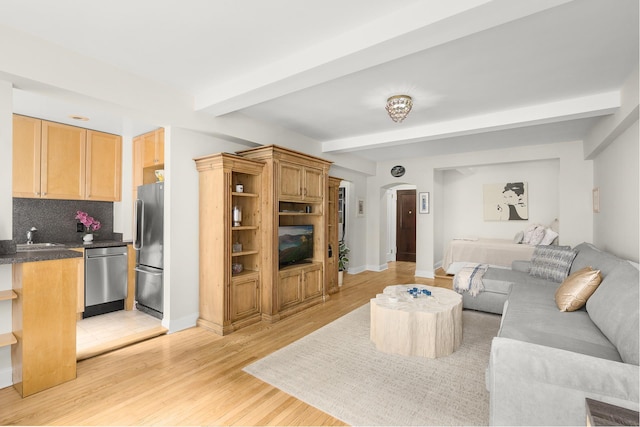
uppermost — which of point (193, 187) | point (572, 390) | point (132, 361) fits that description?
point (193, 187)

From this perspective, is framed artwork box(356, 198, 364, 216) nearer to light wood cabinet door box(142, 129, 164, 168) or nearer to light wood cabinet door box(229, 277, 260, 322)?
light wood cabinet door box(229, 277, 260, 322)

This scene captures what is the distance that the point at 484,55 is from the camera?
8.34 ft

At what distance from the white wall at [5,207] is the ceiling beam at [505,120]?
4.08 metres

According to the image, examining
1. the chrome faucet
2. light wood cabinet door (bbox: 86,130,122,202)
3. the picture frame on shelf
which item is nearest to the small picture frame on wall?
the picture frame on shelf

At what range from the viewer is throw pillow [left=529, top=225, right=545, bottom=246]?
20.6 feet

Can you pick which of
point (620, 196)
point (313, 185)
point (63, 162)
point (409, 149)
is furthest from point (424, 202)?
point (63, 162)

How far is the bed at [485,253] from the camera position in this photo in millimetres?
5969

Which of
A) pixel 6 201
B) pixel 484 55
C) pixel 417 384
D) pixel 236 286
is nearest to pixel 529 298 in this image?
pixel 417 384

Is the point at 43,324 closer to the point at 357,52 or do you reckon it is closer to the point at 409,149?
the point at 357,52

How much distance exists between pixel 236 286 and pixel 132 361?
47.1 inches

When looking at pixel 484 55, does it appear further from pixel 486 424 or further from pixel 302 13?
pixel 486 424

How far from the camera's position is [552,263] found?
12.7 feet

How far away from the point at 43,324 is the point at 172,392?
1.11 m

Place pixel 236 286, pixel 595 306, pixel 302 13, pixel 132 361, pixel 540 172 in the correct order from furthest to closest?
1. pixel 540 172
2. pixel 236 286
3. pixel 132 361
4. pixel 595 306
5. pixel 302 13
